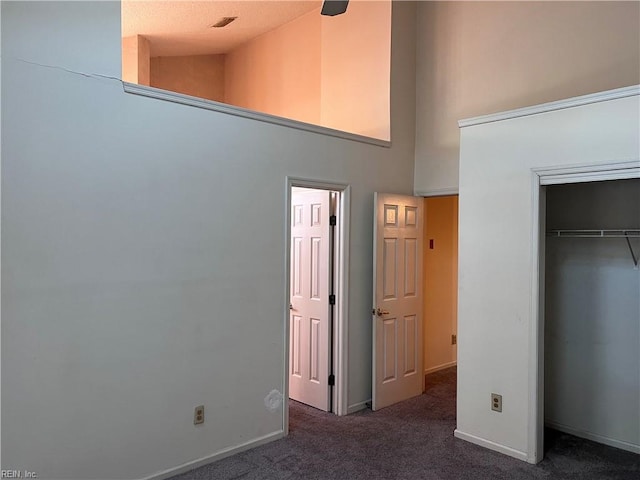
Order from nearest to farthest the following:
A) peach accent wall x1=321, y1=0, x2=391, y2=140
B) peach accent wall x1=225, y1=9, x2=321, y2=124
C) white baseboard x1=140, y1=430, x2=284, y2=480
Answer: white baseboard x1=140, y1=430, x2=284, y2=480, peach accent wall x1=321, y1=0, x2=391, y2=140, peach accent wall x1=225, y1=9, x2=321, y2=124

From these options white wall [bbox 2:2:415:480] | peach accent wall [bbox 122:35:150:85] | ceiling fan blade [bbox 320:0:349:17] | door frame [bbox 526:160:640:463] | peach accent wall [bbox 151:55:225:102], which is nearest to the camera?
ceiling fan blade [bbox 320:0:349:17]

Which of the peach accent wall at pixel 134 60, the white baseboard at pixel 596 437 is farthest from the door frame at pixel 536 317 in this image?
the peach accent wall at pixel 134 60

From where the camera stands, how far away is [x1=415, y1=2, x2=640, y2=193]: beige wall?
11.4ft

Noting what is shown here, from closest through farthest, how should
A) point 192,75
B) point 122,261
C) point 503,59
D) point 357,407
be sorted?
point 122,261
point 503,59
point 357,407
point 192,75

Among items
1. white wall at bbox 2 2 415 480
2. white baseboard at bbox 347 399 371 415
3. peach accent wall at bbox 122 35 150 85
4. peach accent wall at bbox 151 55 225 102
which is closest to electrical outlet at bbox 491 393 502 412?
white baseboard at bbox 347 399 371 415

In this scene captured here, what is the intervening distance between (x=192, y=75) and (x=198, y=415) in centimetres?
449

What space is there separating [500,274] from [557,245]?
782mm

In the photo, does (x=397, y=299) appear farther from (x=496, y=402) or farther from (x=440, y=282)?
(x=440, y=282)

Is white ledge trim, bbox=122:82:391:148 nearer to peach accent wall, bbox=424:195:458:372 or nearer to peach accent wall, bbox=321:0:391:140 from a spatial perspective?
peach accent wall, bbox=321:0:391:140

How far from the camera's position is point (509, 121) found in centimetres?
334

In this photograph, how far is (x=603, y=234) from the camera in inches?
137

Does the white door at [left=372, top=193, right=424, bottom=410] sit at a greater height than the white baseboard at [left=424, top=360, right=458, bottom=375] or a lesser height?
greater

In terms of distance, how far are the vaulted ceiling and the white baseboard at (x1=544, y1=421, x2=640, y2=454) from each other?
4642 mm

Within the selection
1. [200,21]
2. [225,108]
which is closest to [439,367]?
[225,108]
